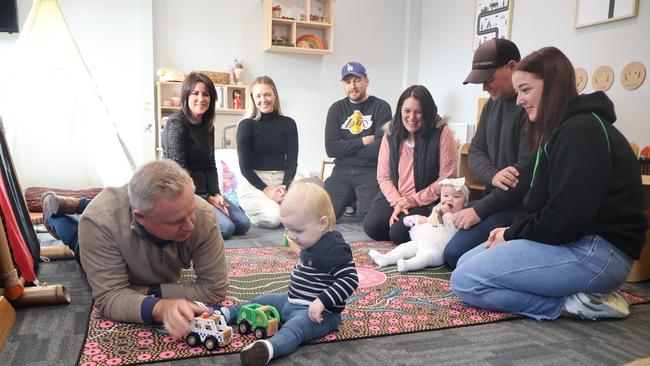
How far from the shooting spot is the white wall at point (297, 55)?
4.74m

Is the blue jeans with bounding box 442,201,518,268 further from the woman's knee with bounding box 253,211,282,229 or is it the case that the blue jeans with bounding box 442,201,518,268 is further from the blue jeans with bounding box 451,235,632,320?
the woman's knee with bounding box 253,211,282,229

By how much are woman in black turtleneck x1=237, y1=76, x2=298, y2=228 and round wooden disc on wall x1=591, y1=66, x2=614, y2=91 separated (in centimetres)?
224

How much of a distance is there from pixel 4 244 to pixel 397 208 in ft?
6.61

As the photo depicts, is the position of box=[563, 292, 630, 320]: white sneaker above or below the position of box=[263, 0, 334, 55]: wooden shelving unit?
below

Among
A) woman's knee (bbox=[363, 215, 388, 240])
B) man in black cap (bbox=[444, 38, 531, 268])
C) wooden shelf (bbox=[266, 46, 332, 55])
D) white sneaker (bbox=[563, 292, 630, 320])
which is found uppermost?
wooden shelf (bbox=[266, 46, 332, 55])

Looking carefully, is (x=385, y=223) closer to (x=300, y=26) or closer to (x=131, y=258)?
(x=131, y=258)

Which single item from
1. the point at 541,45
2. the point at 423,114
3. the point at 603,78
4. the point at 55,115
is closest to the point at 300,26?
the point at 541,45

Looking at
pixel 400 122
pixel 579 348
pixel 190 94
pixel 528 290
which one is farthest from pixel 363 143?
pixel 579 348

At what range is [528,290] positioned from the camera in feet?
5.57

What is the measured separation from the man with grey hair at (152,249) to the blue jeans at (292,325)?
18 cm

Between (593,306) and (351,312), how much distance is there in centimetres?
86

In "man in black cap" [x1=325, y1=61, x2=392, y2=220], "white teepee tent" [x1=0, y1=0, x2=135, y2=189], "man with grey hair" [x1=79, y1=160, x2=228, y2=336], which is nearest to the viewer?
"man with grey hair" [x1=79, y1=160, x2=228, y2=336]

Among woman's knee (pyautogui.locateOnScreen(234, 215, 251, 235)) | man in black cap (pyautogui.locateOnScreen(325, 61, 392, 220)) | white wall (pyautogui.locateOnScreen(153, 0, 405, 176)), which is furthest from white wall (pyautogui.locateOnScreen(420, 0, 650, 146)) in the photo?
woman's knee (pyautogui.locateOnScreen(234, 215, 251, 235))

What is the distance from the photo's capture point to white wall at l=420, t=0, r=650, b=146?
320 cm
